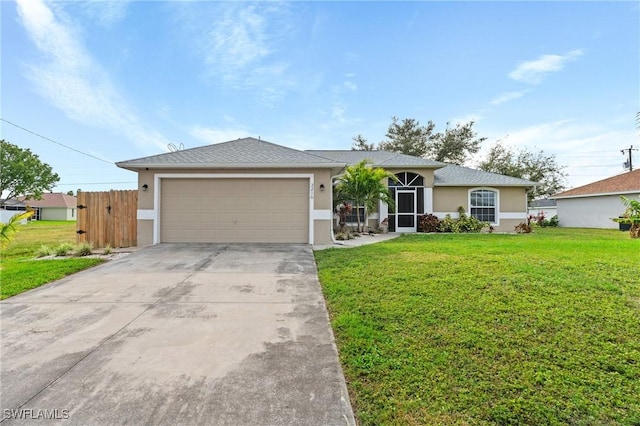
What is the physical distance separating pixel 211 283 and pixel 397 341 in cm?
369

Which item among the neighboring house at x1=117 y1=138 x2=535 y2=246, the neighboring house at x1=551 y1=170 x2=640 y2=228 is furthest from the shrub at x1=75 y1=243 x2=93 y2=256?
the neighboring house at x1=551 y1=170 x2=640 y2=228

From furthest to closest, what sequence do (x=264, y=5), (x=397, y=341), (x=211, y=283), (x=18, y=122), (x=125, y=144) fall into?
(x=125, y=144)
(x=18, y=122)
(x=264, y=5)
(x=211, y=283)
(x=397, y=341)

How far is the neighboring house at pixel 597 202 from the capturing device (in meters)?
18.0

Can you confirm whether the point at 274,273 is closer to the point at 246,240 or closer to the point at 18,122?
the point at 246,240

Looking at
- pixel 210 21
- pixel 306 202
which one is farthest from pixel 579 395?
pixel 210 21

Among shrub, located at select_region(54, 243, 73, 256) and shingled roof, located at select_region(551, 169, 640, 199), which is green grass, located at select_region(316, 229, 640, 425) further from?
shingled roof, located at select_region(551, 169, 640, 199)

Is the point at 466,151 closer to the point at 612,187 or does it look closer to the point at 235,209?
the point at 612,187

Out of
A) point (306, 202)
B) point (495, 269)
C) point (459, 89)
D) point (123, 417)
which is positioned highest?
point (459, 89)

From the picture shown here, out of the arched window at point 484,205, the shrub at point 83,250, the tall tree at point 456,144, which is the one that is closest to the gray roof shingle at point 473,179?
the arched window at point 484,205

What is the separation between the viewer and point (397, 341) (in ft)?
10.0

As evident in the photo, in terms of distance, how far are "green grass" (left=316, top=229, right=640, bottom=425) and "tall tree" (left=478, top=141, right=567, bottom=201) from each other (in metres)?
24.2

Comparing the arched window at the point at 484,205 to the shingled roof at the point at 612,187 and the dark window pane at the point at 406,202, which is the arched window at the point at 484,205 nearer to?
the dark window pane at the point at 406,202

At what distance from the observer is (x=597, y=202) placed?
762 inches

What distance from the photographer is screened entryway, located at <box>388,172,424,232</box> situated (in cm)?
1445
